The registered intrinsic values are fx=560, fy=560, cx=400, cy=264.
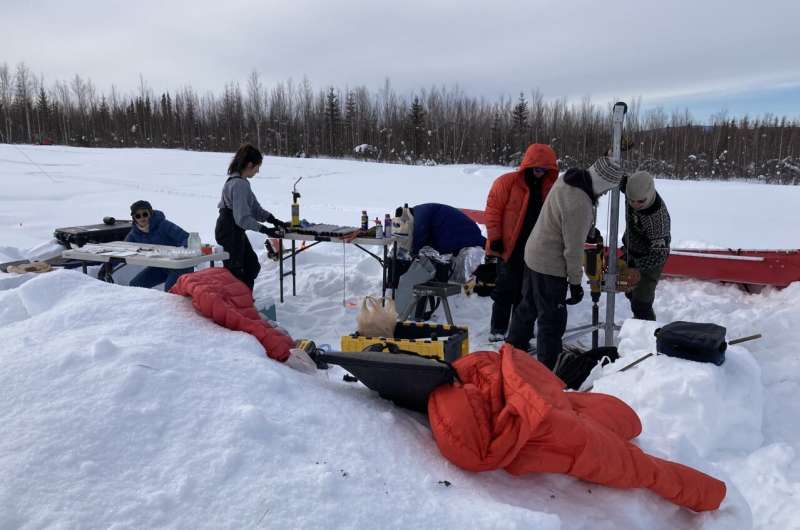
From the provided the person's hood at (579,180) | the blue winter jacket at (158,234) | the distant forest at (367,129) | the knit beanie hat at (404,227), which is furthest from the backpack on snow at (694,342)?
the distant forest at (367,129)

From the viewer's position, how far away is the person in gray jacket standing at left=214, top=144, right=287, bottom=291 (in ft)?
15.3

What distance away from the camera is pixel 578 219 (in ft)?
11.0

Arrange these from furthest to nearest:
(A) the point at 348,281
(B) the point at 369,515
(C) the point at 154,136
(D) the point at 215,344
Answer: (C) the point at 154,136 < (A) the point at 348,281 < (D) the point at 215,344 < (B) the point at 369,515

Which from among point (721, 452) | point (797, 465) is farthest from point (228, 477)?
point (797, 465)

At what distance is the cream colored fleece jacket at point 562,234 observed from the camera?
3.33 m

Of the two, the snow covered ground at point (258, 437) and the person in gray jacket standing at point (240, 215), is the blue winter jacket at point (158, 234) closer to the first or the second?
the person in gray jacket standing at point (240, 215)

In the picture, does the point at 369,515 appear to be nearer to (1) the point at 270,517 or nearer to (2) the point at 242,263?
(1) the point at 270,517

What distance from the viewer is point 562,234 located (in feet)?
11.4

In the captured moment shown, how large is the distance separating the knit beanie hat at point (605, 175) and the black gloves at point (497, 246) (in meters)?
1.05

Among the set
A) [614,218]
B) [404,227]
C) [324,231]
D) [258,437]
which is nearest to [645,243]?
[614,218]

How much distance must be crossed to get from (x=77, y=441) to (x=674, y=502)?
1727mm

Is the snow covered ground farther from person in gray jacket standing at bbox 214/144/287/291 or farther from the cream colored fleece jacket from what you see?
person in gray jacket standing at bbox 214/144/287/291

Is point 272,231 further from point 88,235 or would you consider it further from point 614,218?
point 614,218

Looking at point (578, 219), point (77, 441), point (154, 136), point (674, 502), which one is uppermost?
point (154, 136)
